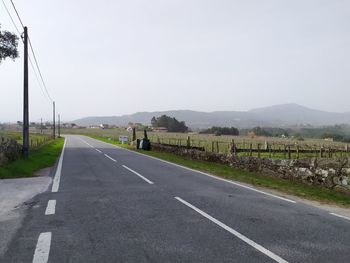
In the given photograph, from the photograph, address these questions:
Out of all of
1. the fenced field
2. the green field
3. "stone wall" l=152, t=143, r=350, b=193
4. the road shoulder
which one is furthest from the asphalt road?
the green field

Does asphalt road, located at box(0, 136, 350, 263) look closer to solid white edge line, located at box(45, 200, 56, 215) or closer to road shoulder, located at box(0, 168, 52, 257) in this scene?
solid white edge line, located at box(45, 200, 56, 215)

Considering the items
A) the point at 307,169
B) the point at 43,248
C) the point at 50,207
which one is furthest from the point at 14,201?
the point at 307,169

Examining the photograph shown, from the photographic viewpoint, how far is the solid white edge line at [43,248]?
5367 millimetres

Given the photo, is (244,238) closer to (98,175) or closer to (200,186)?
(200,186)

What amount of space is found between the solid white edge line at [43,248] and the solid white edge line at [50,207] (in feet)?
5.89

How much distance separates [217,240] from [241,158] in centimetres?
1440

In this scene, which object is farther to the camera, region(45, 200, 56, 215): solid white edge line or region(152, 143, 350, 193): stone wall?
region(152, 143, 350, 193): stone wall

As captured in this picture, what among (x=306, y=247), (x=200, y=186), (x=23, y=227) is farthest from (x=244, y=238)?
(x=200, y=186)

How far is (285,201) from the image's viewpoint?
34.0ft

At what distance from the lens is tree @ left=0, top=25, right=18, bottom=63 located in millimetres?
33375

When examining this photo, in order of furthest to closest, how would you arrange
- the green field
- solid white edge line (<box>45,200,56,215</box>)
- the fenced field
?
the fenced field → the green field → solid white edge line (<box>45,200,56,215</box>)

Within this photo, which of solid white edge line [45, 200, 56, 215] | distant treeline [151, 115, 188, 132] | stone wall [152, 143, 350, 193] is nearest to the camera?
solid white edge line [45, 200, 56, 215]

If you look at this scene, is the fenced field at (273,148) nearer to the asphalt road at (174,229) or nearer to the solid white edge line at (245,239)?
the asphalt road at (174,229)

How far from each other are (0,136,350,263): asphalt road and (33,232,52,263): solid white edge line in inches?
0.6
